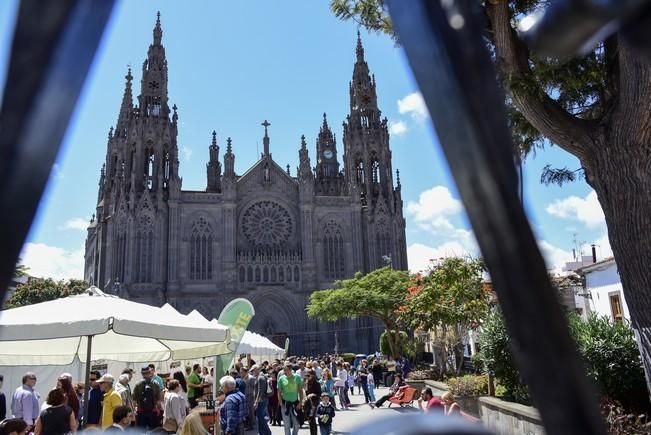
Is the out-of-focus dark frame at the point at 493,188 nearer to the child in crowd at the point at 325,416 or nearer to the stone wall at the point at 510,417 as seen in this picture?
the stone wall at the point at 510,417

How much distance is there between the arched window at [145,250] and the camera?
4150 centimetres

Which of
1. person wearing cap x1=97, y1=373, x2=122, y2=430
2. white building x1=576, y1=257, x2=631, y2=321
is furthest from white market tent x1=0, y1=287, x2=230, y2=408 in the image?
white building x1=576, y1=257, x2=631, y2=321

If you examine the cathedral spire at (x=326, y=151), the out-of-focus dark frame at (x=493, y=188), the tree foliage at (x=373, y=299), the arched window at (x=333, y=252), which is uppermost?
the cathedral spire at (x=326, y=151)

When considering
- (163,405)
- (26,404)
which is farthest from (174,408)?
(26,404)

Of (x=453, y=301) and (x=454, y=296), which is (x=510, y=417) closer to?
(x=454, y=296)

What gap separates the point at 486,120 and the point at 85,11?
23.1 inches

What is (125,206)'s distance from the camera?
140ft

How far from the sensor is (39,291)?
37.4 metres

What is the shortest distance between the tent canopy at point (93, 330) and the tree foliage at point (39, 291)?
29.7 meters

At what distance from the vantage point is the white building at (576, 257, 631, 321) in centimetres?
1822

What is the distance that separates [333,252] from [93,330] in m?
39.1

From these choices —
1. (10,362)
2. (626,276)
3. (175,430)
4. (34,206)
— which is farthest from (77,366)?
(34,206)

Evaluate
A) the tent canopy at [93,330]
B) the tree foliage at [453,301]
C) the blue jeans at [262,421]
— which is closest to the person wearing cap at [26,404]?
the tent canopy at [93,330]

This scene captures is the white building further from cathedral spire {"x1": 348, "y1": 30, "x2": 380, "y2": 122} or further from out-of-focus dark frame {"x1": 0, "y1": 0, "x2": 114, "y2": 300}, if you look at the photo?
cathedral spire {"x1": 348, "y1": 30, "x2": 380, "y2": 122}
